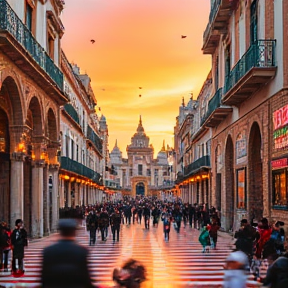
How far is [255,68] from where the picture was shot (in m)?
19.0

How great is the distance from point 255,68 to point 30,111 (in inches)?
442

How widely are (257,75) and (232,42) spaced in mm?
8526

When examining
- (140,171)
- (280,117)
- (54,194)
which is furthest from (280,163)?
(140,171)

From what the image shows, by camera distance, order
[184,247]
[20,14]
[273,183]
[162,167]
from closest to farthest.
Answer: [273,183] → [20,14] → [184,247] → [162,167]

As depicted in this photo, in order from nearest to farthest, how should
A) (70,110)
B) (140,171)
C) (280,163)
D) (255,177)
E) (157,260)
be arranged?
Answer: (280,163)
(157,260)
(255,177)
(70,110)
(140,171)

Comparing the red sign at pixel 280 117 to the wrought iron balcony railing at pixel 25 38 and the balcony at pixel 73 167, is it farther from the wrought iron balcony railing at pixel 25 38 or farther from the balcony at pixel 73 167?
the balcony at pixel 73 167

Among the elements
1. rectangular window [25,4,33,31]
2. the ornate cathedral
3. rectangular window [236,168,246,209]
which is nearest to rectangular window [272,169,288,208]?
rectangular window [236,168,246,209]

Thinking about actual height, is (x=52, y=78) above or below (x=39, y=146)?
above

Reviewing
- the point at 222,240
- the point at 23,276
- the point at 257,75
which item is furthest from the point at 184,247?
the point at 23,276

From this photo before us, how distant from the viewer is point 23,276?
1554 cm

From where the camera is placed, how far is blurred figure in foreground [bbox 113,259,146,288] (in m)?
9.16

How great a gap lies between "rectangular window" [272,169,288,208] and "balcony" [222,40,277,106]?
3106mm

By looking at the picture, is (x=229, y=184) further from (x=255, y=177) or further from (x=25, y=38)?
(x=25, y=38)

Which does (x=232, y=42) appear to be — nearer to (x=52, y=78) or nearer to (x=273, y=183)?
(x=52, y=78)
